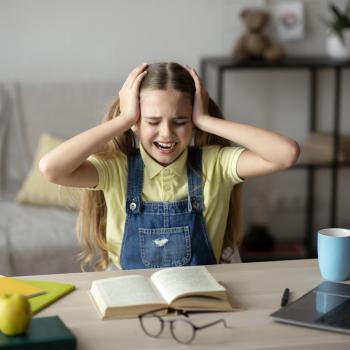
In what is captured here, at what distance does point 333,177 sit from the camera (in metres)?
3.93

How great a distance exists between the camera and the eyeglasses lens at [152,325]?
151 cm

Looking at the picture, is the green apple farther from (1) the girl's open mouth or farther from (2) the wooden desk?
(1) the girl's open mouth

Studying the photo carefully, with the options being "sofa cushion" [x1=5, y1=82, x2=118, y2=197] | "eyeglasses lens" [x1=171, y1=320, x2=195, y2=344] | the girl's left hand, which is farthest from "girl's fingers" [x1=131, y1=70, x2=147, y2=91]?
"sofa cushion" [x1=5, y1=82, x2=118, y2=197]

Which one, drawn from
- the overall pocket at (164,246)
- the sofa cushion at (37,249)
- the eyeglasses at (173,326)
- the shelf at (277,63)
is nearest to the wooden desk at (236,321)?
the eyeglasses at (173,326)

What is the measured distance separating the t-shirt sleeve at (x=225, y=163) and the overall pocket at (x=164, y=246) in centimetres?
18

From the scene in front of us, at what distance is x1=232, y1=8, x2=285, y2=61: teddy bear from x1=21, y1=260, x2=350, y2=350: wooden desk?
2077mm

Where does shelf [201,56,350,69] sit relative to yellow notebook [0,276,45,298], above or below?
above

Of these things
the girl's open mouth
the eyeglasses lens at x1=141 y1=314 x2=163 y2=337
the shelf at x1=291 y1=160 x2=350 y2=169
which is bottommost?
the shelf at x1=291 y1=160 x2=350 y2=169

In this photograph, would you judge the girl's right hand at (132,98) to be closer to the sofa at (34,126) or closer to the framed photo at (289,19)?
the sofa at (34,126)

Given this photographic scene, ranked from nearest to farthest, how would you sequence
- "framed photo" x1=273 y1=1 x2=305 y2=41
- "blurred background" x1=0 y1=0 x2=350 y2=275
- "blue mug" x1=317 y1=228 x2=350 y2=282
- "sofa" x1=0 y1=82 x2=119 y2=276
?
1. "blue mug" x1=317 y1=228 x2=350 y2=282
2. "sofa" x1=0 y1=82 x2=119 y2=276
3. "blurred background" x1=0 y1=0 x2=350 y2=275
4. "framed photo" x1=273 y1=1 x2=305 y2=41

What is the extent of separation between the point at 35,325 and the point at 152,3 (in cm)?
253

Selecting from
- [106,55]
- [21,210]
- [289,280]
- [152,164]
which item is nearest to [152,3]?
[106,55]

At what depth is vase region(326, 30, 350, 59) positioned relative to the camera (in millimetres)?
3848

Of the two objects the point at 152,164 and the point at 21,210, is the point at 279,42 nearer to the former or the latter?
the point at 21,210
